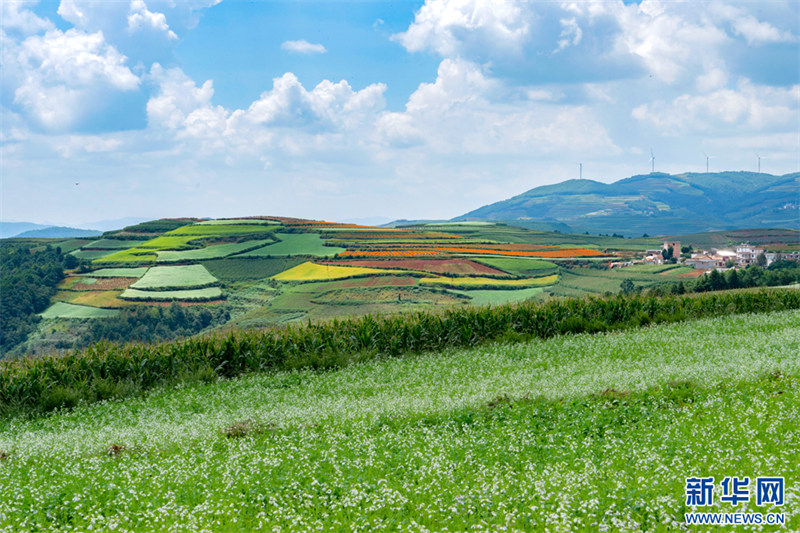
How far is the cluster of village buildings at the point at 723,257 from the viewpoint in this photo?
59969mm

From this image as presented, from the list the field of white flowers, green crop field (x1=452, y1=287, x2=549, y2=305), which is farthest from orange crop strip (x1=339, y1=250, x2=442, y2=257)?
the field of white flowers

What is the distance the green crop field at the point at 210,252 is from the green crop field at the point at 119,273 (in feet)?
11.3

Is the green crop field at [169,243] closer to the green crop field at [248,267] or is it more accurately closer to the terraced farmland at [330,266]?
the terraced farmland at [330,266]

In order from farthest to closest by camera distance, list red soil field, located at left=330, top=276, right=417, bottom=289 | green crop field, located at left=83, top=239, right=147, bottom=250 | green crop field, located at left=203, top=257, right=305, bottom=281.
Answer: green crop field, located at left=83, top=239, right=147, bottom=250, green crop field, located at left=203, top=257, right=305, bottom=281, red soil field, located at left=330, top=276, right=417, bottom=289

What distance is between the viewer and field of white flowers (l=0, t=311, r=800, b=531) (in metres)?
6.81

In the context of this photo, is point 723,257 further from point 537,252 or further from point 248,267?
point 248,267

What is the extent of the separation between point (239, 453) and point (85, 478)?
82.9 inches

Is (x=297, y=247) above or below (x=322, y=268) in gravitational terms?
above

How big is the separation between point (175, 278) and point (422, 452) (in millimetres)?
63053

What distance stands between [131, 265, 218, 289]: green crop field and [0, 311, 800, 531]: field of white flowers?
164ft

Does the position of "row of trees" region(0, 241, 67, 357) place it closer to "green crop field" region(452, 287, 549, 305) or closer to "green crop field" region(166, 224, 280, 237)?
"green crop field" region(166, 224, 280, 237)

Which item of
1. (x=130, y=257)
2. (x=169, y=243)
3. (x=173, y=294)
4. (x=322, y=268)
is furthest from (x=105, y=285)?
(x=322, y=268)

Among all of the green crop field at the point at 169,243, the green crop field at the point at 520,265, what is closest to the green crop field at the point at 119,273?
the green crop field at the point at 169,243

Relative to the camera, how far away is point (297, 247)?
78.0 m
